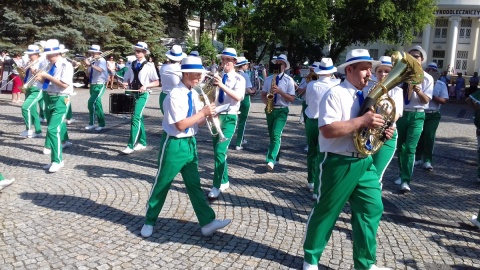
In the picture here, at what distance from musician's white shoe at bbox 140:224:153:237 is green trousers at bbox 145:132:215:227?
0.14 feet

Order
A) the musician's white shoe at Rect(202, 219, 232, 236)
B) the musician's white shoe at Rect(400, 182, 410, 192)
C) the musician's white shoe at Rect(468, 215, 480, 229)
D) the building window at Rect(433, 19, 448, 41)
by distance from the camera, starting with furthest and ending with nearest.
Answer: the building window at Rect(433, 19, 448, 41) → the musician's white shoe at Rect(400, 182, 410, 192) → the musician's white shoe at Rect(468, 215, 480, 229) → the musician's white shoe at Rect(202, 219, 232, 236)

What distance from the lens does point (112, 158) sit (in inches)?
337

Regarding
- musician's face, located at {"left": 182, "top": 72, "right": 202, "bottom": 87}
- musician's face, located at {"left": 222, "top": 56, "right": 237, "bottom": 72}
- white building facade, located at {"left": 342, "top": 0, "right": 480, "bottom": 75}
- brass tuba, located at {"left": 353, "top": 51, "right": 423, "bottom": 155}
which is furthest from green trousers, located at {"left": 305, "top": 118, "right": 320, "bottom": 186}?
white building facade, located at {"left": 342, "top": 0, "right": 480, "bottom": 75}

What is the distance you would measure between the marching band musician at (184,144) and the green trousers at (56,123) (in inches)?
128

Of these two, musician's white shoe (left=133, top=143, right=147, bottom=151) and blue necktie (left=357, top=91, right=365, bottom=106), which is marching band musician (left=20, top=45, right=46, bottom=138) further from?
blue necktie (left=357, top=91, right=365, bottom=106)

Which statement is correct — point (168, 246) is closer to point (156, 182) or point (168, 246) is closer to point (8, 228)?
point (156, 182)

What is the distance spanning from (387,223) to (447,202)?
5.49 ft

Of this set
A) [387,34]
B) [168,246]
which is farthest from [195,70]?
[387,34]

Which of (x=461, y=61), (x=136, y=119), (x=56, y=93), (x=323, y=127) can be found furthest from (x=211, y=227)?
(x=461, y=61)

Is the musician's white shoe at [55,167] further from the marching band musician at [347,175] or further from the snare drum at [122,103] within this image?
the marching band musician at [347,175]

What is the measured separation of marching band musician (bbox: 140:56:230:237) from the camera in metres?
4.51

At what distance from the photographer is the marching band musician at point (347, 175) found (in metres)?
3.66

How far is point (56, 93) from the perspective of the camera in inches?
299

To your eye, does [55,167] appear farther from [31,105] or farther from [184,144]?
[184,144]
